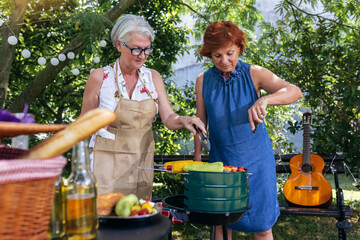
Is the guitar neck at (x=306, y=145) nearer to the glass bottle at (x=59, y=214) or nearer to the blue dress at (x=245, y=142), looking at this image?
the blue dress at (x=245, y=142)

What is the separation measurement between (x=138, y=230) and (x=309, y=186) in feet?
10.7

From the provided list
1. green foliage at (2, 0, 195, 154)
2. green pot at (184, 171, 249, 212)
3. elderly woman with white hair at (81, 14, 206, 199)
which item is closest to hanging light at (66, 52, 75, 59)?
green foliage at (2, 0, 195, 154)

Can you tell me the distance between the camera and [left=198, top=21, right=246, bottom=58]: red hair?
90.9 inches

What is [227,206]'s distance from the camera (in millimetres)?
1657

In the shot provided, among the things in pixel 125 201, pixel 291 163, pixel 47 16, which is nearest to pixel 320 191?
pixel 291 163

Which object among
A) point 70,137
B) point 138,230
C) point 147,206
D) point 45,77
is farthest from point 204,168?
point 45,77

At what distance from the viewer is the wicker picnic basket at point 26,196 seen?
738mm

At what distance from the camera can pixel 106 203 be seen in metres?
1.39

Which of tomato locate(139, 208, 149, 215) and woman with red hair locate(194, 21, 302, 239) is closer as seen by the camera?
tomato locate(139, 208, 149, 215)

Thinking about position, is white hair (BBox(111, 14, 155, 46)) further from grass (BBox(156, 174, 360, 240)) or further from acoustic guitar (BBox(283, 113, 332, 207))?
grass (BBox(156, 174, 360, 240))

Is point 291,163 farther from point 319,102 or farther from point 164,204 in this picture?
point 164,204

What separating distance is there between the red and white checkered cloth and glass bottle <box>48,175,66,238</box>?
319 mm

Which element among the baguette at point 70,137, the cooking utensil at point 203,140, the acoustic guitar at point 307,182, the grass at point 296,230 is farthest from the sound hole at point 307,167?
the baguette at point 70,137

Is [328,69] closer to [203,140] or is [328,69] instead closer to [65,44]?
[203,140]
